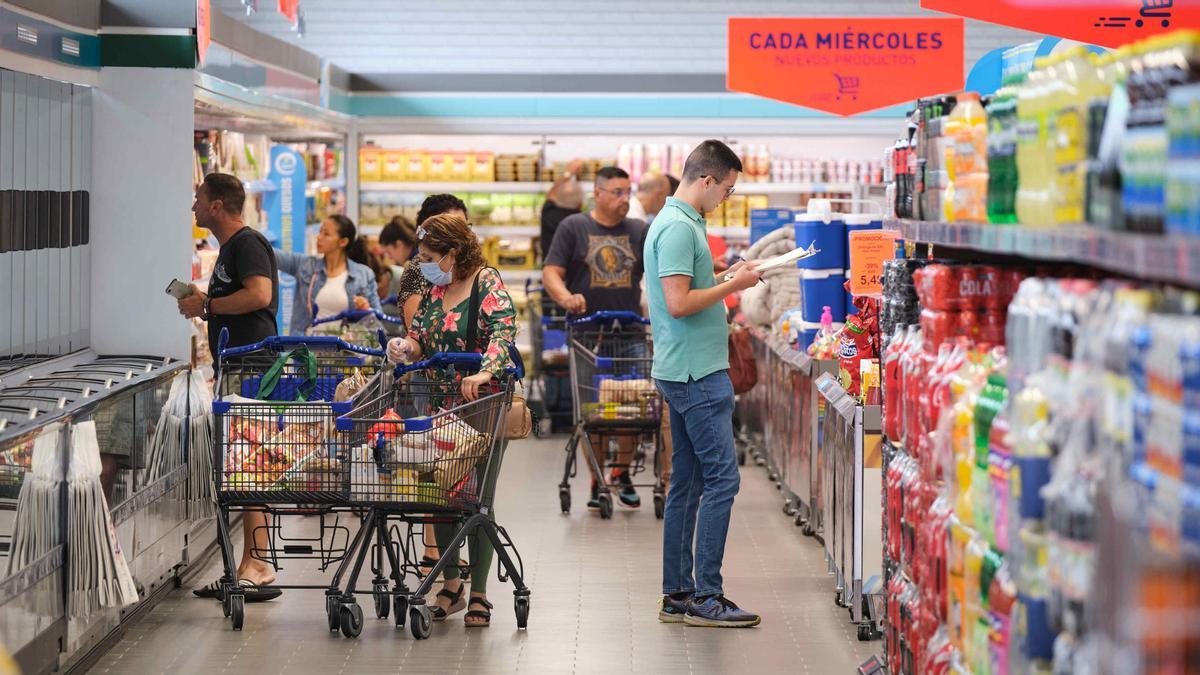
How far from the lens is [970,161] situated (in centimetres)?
330

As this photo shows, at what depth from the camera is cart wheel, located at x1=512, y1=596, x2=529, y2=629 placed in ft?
18.8

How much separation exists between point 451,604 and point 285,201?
500 cm

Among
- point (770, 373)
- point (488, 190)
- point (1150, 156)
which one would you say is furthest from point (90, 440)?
point (488, 190)

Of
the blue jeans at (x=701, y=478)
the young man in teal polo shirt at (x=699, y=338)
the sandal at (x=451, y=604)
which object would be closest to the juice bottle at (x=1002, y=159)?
the young man in teal polo shirt at (x=699, y=338)

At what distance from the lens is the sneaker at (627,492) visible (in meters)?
8.46

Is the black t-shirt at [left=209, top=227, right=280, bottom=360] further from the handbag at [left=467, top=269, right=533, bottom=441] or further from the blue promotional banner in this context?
the blue promotional banner

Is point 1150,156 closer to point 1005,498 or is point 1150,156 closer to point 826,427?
point 1005,498

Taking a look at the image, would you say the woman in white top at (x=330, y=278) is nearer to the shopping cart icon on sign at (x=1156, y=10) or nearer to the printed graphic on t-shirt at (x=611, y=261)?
the printed graphic on t-shirt at (x=611, y=261)

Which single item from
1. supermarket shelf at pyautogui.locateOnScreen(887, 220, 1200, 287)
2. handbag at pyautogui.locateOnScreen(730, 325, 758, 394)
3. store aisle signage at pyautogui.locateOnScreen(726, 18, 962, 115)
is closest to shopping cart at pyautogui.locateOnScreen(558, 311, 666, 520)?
handbag at pyautogui.locateOnScreen(730, 325, 758, 394)

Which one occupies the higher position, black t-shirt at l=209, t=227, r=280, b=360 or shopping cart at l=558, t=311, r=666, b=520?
black t-shirt at l=209, t=227, r=280, b=360

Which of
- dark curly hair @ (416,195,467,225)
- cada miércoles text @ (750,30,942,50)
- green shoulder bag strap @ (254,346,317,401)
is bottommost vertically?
green shoulder bag strap @ (254,346,317,401)

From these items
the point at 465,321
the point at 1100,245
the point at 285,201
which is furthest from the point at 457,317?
the point at 285,201

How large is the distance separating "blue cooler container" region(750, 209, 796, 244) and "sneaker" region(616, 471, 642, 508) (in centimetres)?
250

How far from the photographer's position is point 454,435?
5.35 m
